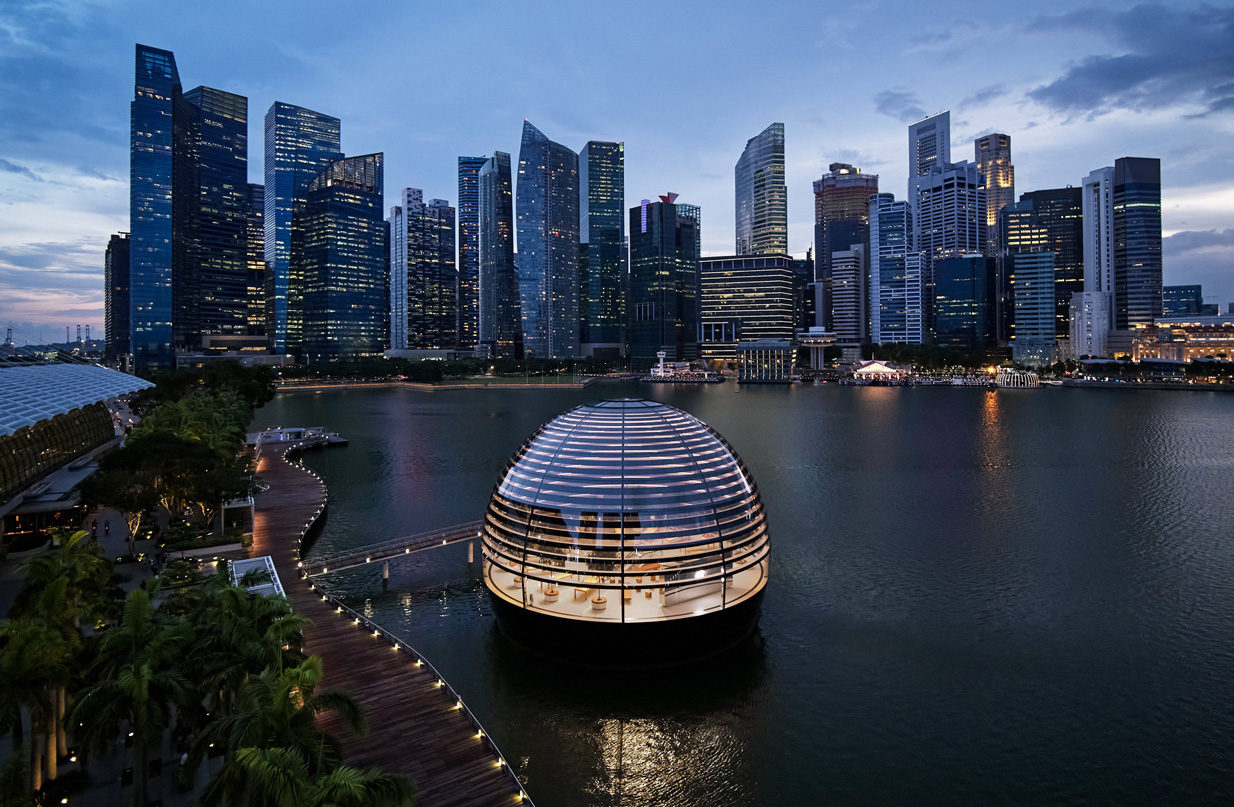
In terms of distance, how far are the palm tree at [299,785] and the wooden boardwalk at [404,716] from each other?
582 cm

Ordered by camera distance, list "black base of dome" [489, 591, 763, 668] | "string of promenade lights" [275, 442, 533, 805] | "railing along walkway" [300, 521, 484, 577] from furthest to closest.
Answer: "railing along walkway" [300, 521, 484, 577], "black base of dome" [489, 591, 763, 668], "string of promenade lights" [275, 442, 533, 805]

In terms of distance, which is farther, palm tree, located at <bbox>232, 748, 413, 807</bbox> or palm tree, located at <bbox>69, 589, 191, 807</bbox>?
palm tree, located at <bbox>69, 589, 191, 807</bbox>

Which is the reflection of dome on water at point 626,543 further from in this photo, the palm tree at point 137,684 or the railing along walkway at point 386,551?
the palm tree at point 137,684

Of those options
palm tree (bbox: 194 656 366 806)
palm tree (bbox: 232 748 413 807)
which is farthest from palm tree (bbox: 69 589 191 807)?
palm tree (bbox: 232 748 413 807)

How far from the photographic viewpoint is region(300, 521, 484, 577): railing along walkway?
3897 cm

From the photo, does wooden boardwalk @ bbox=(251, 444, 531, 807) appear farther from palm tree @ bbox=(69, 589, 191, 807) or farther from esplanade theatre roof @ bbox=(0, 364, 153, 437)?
esplanade theatre roof @ bbox=(0, 364, 153, 437)

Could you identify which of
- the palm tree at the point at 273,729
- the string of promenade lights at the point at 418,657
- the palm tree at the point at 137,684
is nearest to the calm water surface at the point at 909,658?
the string of promenade lights at the point at 418,657

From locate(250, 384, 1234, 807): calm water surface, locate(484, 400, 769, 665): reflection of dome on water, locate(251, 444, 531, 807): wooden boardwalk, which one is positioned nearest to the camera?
locate(251, 444, 531, 807): wooden boardwalk

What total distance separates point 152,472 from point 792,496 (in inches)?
1887

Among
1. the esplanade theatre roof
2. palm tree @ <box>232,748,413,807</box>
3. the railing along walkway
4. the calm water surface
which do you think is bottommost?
the calm water surface

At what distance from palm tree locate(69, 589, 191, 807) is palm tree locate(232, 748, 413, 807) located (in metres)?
5.01

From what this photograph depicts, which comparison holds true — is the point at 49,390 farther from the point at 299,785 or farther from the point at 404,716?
the point at 299,785

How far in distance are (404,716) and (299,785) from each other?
33.8ft

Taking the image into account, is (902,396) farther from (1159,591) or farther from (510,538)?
(510,538)
